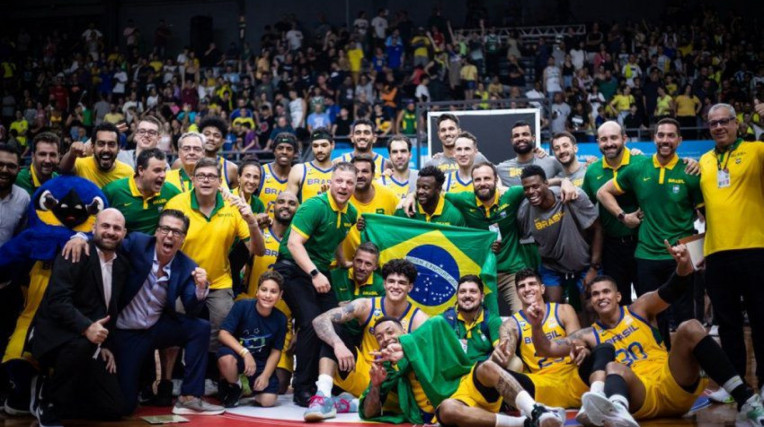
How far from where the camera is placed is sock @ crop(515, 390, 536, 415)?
5578 mm

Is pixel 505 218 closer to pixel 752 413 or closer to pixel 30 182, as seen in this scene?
pixel 752 413

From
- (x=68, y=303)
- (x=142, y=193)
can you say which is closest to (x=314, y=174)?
(x=142, y=193)

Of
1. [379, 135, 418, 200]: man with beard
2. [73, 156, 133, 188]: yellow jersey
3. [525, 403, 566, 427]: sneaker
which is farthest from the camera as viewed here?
[379, 135, 418, 200]: man with beard

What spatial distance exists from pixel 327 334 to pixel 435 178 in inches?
68.6

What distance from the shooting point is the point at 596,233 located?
7598 mm

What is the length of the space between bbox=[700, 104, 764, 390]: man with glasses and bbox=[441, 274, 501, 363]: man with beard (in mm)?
1719

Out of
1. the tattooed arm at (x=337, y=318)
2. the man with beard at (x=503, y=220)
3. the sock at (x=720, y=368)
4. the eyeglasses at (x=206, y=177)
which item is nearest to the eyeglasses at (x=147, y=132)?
the eyeglasses at (x=206, y=177)

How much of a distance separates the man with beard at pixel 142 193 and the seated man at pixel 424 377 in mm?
2285

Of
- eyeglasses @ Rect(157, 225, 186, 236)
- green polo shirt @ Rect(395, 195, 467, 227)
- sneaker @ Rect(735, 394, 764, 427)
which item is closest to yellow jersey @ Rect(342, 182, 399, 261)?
green polo shirt @ Rect(395, 195, 467, 227)

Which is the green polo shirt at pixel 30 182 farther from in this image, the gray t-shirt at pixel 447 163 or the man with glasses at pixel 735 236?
the man with glasses at pixel 735 236

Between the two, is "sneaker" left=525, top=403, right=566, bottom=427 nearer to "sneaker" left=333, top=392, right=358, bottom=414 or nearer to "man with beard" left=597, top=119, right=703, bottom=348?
"sneaker" left=333, top=392, right=358, bottom=414

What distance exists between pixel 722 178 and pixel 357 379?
3.24 metres

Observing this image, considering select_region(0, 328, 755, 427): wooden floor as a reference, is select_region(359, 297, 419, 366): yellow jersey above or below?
above

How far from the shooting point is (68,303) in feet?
20.5
